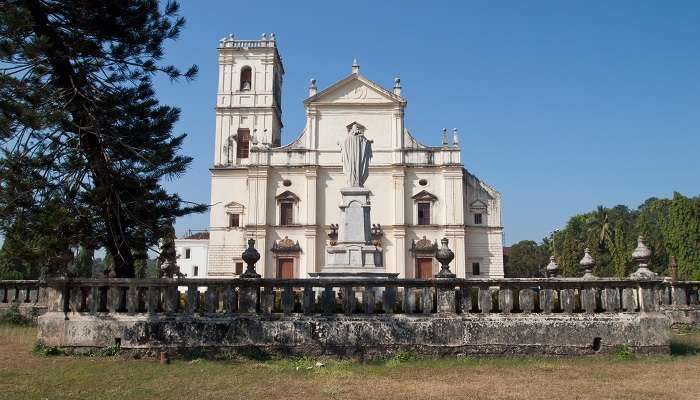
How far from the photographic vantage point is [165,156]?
10008mm

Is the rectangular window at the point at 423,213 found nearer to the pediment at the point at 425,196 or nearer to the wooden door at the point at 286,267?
the pediment at the point at 425,196

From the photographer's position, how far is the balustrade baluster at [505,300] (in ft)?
28.9

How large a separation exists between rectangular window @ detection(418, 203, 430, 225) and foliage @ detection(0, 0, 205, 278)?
1072 inches

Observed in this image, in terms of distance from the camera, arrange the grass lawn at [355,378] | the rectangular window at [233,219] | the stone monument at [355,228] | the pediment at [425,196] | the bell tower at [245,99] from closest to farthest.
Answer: the grass lawn at [355,378] < the stone monument at [355,228] < the rectangular window at [233,219] < the pediment at [425,196] < the bell tower at [245,99]

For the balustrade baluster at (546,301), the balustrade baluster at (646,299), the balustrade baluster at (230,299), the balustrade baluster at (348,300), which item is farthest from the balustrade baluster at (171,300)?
the balustrade baluster at (646,299)

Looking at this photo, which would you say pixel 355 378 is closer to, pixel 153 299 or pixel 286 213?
pixel 153 299

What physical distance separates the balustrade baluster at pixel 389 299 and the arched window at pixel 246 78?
3316 cm

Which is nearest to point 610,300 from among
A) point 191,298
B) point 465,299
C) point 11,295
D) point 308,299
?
point 465,299

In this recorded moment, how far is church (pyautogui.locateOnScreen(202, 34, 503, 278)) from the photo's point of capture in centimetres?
3631

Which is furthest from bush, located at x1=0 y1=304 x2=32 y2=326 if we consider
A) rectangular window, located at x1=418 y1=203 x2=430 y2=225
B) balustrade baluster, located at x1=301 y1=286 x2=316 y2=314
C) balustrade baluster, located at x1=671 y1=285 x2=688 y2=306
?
rectangular window, located at x1=418 y1=203 x2=430 y2=225

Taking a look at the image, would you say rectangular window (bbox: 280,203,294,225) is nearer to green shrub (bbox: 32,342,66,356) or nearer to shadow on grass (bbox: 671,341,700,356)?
green shrub (bbox: 32,342,66,356)

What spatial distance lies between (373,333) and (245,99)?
33.2 meters

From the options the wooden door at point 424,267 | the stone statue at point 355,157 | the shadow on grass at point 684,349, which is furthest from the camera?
the wooden door at point 424,267

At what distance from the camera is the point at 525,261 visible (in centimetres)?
6375
